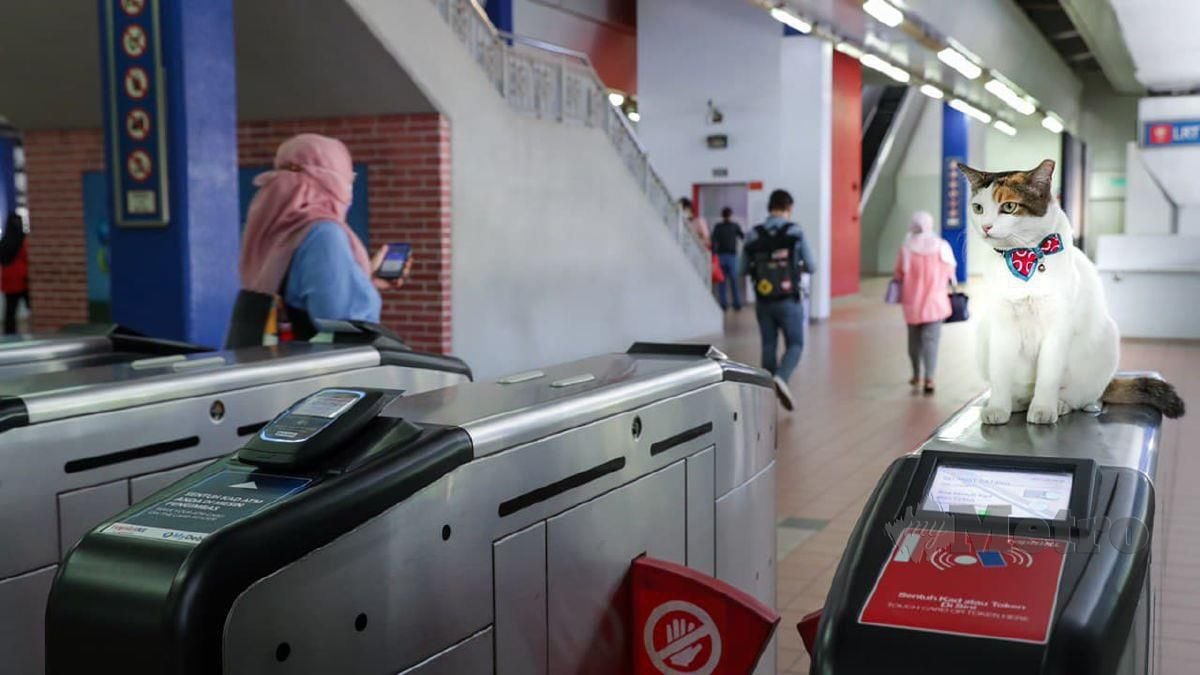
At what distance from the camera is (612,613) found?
9.04 ft

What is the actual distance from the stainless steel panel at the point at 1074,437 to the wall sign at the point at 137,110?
16.6 ft

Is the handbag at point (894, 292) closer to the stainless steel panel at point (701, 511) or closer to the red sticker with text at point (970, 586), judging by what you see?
the stainless steel panel at point (701, 511)

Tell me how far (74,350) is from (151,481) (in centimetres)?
131

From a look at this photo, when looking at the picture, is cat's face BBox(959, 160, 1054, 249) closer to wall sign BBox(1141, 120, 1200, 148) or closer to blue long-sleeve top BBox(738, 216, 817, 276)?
blue long-sleeve top BBox(738, 216, 817, 276)

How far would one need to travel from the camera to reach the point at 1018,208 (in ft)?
7.29

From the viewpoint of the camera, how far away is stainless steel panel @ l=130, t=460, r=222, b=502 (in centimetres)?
303

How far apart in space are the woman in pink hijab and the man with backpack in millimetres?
4205

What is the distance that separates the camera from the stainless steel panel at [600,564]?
2.54 m

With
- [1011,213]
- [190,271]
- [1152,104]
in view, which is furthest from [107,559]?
[1152,104]

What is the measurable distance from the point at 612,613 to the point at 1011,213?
1235 millimetres

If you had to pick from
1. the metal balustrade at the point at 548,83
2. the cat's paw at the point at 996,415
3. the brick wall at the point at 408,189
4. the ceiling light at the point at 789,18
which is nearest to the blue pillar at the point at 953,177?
the metal balustrade at the point at 548,83

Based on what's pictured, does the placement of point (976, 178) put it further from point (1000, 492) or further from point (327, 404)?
point (327, 404)

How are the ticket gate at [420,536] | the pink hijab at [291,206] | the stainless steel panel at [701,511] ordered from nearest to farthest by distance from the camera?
the ticket gate at [420,536] → the stainless steel panel at [701,511] → the pink hijab at [291,206]

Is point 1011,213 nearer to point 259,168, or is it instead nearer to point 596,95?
point 259,168
